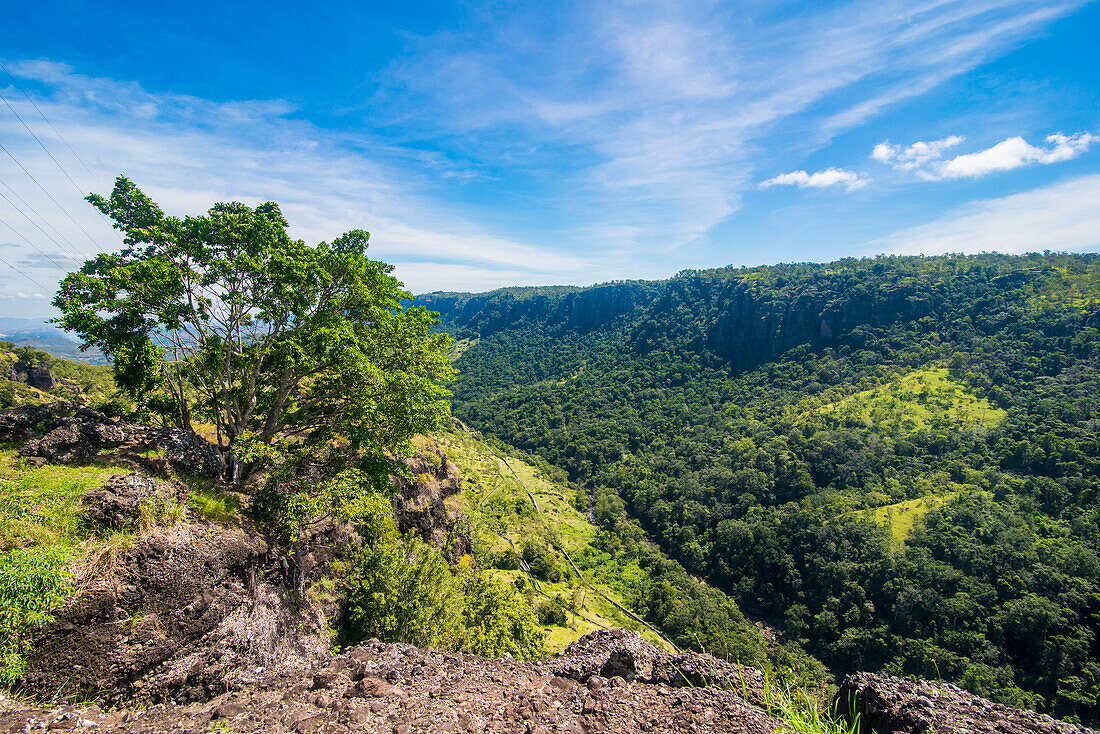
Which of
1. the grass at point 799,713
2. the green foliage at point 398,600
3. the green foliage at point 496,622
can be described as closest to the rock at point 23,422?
the green foliage at point 398,600

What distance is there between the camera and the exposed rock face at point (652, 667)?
7633mm

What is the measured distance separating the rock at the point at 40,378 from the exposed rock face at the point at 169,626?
6717cm

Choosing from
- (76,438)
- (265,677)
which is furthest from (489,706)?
(76,438)

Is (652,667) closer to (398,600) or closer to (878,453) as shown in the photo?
(398,600)

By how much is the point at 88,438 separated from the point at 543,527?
199 feet

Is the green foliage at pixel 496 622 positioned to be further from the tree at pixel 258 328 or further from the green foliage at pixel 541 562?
the green foliage at pixel 541 562

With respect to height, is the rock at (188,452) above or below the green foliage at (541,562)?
above

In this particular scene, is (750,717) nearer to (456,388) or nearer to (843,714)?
(843,714)

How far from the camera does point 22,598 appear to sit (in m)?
5.75

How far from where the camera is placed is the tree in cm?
1013

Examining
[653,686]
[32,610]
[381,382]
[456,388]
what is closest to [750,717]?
[653,686]

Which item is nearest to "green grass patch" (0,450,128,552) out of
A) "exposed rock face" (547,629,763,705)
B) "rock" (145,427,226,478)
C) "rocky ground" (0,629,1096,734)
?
"rock" (145,427,226,478)

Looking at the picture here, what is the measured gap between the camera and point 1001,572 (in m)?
47.8

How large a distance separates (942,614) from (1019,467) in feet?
108
